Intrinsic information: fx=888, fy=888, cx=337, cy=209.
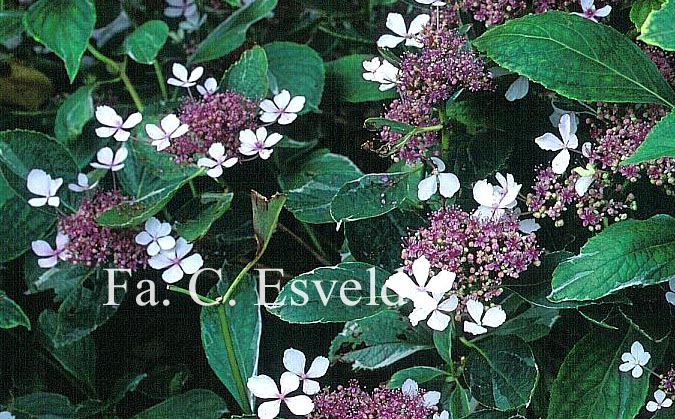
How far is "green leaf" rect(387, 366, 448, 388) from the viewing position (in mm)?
650

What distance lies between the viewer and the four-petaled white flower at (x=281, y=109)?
0.74m

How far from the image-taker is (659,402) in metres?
0.63

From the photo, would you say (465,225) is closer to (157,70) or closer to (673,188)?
(673,188)

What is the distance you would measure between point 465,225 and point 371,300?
0.29 feet

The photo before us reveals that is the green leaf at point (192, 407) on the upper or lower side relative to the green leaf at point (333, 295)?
lower

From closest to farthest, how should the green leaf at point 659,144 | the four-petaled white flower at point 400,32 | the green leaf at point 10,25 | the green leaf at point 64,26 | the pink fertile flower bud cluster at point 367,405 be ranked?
the green leaf at point 659,144
the pink fertile flower bud cluster at point 367,405
the four-petaled white flower at point 400,32
the green leaf at point 64,26
the green leaf at point 10,25

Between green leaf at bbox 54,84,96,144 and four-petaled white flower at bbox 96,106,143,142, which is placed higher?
four-petaled white flower at bbox 96,106,143,142

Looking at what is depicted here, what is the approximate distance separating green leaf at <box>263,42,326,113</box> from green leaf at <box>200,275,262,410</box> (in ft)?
0.64

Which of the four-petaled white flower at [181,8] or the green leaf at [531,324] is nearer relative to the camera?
the green leaf at [531,324]

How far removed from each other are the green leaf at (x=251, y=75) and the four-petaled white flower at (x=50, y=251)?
0.20m

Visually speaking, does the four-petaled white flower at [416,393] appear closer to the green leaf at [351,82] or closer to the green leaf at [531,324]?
the green leaf at [531,324]

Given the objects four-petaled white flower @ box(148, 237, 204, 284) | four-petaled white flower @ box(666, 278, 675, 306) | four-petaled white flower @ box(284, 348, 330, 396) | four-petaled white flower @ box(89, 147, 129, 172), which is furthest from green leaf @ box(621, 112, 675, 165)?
four-petaled white flower @ box(89, 147, 129, 172)

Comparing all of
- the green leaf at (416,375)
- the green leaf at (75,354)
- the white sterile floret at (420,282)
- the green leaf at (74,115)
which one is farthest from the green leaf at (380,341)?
the green leaf at (74,115)

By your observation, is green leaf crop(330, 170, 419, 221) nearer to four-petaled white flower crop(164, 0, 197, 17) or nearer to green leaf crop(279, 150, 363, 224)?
green leaf crop(279, 150, 363, 224)
